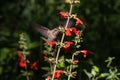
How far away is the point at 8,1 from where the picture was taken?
360 inches

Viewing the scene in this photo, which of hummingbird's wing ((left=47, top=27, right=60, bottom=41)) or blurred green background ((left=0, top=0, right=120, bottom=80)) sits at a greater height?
blurred green background ((left=0, top=0, right=120, bottom=80))

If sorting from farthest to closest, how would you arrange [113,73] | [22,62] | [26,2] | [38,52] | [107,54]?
[26,2]
[107,54]
[38,52]
[22,62]
[113,73]

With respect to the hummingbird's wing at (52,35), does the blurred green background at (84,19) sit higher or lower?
higher

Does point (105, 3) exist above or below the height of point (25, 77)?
above

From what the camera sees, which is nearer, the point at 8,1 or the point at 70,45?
the point at 70,45

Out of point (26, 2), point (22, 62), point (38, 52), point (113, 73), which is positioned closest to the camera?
point (113, 73)

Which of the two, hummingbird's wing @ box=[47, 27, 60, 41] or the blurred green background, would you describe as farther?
the blurred green background

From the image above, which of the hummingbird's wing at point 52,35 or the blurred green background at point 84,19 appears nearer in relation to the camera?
the hummingbird's wing at point 52,35

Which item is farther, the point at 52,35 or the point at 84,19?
the point at 84,19

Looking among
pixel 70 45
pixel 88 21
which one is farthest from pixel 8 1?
pixel 70 45

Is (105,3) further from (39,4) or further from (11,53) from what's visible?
(11,53)

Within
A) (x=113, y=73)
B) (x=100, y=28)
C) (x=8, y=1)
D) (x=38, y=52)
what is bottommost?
(x=113, y=73)

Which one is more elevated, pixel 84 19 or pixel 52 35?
pixel 84 19

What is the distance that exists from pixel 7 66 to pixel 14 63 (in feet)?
0.32
